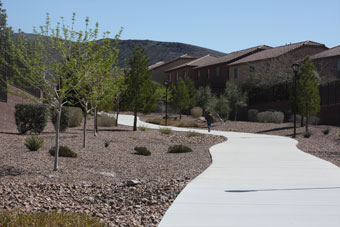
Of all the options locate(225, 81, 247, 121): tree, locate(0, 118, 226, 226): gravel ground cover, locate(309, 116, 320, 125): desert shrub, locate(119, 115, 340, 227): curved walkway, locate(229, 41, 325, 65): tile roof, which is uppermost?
locate(229, 41, 325, 65): tile roof

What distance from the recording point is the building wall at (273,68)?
45.9m

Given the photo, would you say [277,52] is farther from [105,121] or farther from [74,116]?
[74,116]

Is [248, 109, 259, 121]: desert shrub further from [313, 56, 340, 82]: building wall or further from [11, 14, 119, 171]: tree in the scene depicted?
[11, 14, 119, 171]: tree

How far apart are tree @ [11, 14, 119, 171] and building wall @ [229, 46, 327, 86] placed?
118ft

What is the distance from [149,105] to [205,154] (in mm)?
13325

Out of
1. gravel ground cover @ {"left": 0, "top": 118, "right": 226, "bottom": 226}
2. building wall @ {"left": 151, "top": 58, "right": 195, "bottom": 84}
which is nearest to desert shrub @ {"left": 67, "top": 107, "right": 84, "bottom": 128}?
gravel ground cover @ {"left": 0, "top": 118, "right": 226, "bottom": 226}

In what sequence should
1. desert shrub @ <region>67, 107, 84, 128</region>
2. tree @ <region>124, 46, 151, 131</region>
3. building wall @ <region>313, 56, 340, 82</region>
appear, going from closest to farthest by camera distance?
1. desert shrub @ <region>67, 107, 84, 128</region>
2. tree @ <region>124, 46, 151, 131</region>
3. building wall @ <region>313, 56, 340, 82</region>

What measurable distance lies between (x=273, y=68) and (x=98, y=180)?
39295 millimetres

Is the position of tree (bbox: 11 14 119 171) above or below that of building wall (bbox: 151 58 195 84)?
below

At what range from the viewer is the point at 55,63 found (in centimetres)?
1100

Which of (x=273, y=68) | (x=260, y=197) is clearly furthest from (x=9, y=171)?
(x=273, y=68)

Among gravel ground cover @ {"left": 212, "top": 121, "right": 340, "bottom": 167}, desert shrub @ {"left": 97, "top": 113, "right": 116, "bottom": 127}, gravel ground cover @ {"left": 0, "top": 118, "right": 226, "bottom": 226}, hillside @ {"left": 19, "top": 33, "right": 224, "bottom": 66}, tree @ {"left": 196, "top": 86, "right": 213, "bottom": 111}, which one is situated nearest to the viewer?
gravel ground cover @ {"left": 0, "top": 118, "right": 226, "bottom": 226}

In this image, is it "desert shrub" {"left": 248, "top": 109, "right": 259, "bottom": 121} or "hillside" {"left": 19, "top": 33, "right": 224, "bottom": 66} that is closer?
"desert shrub" {"left": 248, "top": 109, "right": 259, "bottom": 121}

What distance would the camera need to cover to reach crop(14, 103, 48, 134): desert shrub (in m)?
18.2
